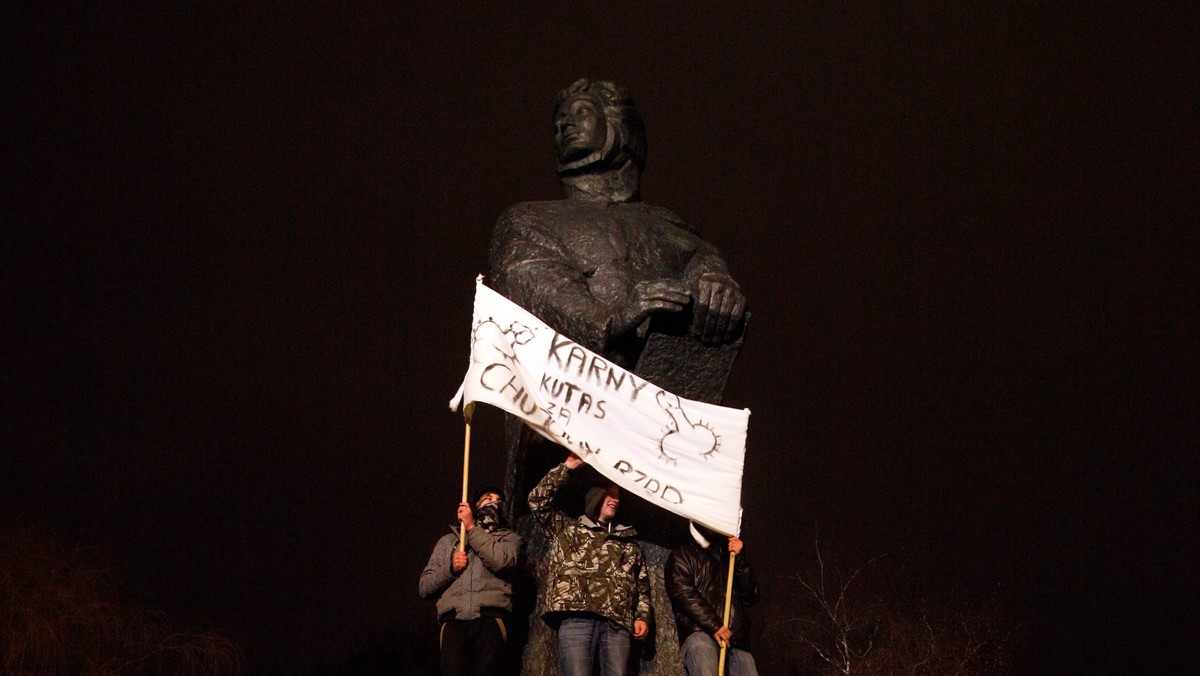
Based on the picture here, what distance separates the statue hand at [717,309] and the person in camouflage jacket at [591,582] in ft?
2.70

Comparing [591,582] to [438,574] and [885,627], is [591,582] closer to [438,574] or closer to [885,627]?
[438,574]

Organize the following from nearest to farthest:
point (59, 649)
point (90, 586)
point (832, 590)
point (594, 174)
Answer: point (594, 174) < point (59, 649) < point (90, 586) < point (832, 590)

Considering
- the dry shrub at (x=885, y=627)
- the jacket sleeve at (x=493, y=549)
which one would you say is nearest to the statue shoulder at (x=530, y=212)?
the jacket sleeve at (x=493, y=549)

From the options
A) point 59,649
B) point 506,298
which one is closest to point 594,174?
point 506,298

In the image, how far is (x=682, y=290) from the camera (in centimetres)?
582

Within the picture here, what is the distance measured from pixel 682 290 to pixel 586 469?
893 mm

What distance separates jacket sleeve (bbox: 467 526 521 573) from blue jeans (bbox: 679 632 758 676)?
0.81 metres

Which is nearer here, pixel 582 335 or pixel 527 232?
pixel 582 335

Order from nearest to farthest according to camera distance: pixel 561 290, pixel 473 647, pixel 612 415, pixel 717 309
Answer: pixel 473 647
pixel 612 415
pixel 717 309
pixel 561 290

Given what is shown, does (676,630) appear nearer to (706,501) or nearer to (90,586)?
(706,501)

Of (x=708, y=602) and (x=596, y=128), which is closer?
(x=708, y=602)

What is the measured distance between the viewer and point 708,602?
566 cm

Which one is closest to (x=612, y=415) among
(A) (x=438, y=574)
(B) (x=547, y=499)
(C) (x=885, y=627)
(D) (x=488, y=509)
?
(B) (x=547, y=499)

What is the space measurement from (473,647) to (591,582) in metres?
0.53
